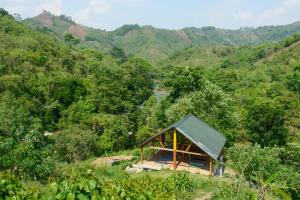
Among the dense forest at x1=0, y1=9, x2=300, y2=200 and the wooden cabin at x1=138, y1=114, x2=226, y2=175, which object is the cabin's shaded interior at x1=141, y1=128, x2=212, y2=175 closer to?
the wooden cabin at x1=138, y1=114, x2=226, y2=175

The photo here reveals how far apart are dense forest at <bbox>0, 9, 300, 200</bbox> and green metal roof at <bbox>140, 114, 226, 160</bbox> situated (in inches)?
39.4

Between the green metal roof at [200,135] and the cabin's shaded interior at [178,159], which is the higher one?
the green metal roof at [200,135]

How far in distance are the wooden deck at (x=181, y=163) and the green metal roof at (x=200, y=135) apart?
4.48 feet

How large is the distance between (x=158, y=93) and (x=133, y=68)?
10.4m

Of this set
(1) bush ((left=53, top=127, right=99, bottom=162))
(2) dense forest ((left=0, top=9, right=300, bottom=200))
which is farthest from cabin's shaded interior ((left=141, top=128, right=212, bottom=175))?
(1) bush ((left=53, top=127, right=99, bottom=162))

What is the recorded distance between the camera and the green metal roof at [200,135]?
20.5 metres

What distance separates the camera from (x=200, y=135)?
71.4ft

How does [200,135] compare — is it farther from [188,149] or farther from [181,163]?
[181,163]

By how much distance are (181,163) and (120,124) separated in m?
15.3

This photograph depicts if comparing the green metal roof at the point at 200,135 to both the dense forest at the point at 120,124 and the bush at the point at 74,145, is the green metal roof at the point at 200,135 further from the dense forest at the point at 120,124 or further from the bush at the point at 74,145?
the bush at the point at 74,145

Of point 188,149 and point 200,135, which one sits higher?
point 200,135

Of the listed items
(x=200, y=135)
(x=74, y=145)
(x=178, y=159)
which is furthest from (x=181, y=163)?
(x=74, y=145)

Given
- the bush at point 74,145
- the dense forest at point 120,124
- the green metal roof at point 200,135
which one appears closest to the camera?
the dense forest at point 120,124

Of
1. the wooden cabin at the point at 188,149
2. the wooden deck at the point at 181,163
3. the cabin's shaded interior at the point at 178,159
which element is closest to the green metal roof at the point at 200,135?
the wooden cabin at the point at 188,149
